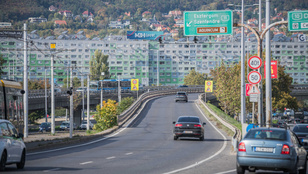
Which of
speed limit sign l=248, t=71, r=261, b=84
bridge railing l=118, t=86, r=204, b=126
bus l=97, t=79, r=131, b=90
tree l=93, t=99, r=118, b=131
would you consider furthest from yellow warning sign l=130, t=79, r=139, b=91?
speed limit sign l=248, t=71, r=261, b=84

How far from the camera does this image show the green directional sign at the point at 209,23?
33.4m

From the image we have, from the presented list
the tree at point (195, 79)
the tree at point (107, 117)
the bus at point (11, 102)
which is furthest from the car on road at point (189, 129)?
the tree at point (195, 79)

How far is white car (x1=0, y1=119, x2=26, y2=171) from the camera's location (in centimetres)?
1544

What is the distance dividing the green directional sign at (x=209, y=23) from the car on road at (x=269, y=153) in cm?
1804

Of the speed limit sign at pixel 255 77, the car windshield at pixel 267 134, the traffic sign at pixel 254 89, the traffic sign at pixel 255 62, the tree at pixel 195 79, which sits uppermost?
the tree at pixel 195 79

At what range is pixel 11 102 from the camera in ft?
94.6

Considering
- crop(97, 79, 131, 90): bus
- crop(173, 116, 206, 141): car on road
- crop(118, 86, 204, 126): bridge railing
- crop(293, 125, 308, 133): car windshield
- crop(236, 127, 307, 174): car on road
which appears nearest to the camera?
crop(236, 127, 307, 174): car on road

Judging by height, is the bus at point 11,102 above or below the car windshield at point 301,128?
above

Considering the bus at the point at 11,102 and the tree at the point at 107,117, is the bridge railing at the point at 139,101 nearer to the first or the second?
the tree at the point at 107,117

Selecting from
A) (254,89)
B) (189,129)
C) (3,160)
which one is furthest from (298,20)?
(3,160)

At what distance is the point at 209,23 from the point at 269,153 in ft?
65.8

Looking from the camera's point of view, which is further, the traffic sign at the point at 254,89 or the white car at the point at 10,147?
the traffic sign at the point at 254,89

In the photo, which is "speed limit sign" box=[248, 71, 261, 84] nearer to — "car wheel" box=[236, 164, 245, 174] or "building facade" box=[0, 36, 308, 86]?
"car wheel" box=[236, 164, 245, 174]

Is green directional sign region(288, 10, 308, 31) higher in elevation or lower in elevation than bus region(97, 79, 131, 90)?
higher
